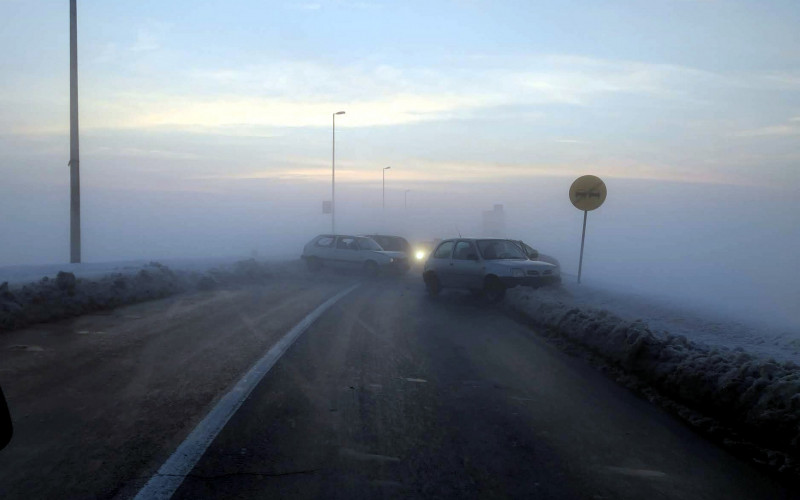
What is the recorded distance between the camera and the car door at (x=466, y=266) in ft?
61.1

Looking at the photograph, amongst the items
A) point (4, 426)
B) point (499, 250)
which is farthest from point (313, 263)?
point (4, 426)

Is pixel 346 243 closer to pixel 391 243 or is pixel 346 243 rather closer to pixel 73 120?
pixel 391 243

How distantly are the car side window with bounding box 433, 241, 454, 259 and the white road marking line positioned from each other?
34.5 feet

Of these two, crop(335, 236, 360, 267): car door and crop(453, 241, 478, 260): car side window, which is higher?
crop(453, 241, 478, 260): car side window

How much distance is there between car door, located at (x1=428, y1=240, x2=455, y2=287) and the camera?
19.7m

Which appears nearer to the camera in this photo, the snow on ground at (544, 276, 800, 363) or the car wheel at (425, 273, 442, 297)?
the snow on ground at (544, 276, 800, 363)

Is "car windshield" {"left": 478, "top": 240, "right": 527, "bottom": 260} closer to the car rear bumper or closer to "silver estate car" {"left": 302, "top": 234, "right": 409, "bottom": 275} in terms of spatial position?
the car rear bumper

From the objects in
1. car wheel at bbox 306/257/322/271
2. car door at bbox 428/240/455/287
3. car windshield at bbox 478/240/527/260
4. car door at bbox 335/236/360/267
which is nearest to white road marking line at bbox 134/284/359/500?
car windshield at bbox 478/240/527/260

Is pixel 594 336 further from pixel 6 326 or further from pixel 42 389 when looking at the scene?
pixel 6 326

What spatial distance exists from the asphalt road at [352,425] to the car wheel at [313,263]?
1928 centimetres

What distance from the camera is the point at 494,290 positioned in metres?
18.0

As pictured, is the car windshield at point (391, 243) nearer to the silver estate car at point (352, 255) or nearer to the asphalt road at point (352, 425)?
the silver estate car at point (352, 255)

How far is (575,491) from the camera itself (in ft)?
15.6

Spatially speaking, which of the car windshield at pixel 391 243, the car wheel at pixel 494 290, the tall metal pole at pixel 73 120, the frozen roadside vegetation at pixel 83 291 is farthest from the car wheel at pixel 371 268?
the tall metal pole at pixel 73 120
